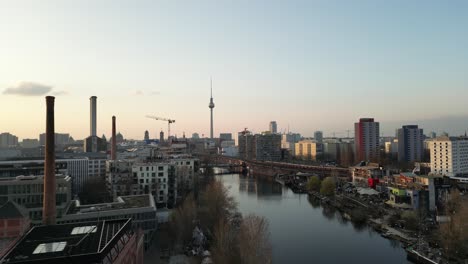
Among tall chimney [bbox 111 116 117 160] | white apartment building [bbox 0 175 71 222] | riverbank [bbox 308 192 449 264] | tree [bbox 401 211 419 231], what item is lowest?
riverbank [bbox 308 192 449 264]

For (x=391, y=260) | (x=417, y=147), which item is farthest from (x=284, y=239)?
(x=417, y=147)

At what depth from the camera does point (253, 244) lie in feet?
21.6

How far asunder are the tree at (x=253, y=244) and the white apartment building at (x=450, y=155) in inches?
662

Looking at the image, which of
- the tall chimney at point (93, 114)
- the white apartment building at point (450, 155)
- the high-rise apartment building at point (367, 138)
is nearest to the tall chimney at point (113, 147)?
the white apartment building at point (450, 155)

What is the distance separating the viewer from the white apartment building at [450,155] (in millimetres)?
20156

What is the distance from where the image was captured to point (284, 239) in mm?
10258

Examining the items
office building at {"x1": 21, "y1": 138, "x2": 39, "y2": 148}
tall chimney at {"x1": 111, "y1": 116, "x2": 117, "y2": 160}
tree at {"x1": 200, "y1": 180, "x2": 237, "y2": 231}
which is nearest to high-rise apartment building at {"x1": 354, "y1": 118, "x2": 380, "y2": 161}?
tall chimney at {"x1": 111, "y1": 116, "x2": 117, "y2": 160}

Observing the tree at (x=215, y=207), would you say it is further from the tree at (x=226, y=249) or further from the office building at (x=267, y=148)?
the office building at (x=267, y=148)

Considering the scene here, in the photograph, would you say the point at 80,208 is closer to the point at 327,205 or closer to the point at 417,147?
the point at 327,205

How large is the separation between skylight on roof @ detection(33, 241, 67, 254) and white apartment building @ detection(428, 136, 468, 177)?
67.2 ft

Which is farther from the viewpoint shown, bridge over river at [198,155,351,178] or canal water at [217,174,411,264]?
bridge over river at [198,155,351,178]

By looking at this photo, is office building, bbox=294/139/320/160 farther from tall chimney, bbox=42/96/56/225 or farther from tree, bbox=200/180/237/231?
tall chimney, bbox=42/96/56/225

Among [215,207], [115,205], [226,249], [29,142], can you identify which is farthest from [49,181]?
[29,142]

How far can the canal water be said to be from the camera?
28.6ft
